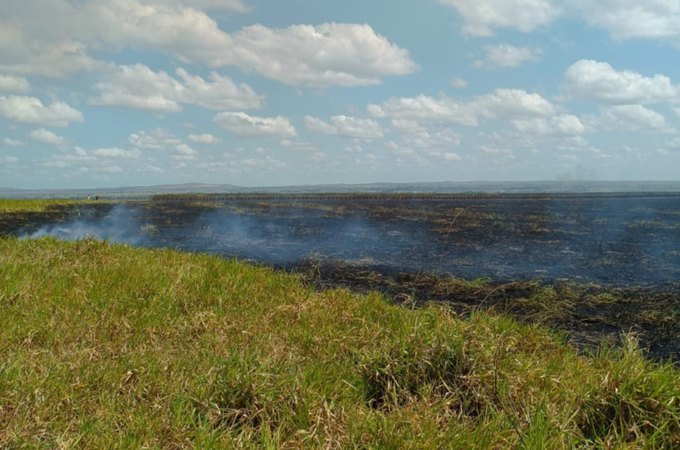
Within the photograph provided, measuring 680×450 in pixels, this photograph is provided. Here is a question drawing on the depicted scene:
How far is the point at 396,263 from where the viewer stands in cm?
1641

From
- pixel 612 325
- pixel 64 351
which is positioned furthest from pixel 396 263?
pixel 64 351

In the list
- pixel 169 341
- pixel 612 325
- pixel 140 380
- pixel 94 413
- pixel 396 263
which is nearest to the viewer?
pixel 94 413

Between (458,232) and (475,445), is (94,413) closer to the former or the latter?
(475,445)

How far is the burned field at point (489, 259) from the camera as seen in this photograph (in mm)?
10266

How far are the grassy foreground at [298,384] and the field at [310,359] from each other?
Result: 2 centimetres

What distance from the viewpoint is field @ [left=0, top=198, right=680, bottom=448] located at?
4.13 metres

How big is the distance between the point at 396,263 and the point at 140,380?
478 inches

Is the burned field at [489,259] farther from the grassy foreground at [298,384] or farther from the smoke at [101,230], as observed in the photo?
the grassy foreground at [298,384]

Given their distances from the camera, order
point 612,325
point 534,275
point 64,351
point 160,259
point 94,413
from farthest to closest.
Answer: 1. point 534,275
2. point 160,259
3. point 612,325
4. point 64,351
5. point 94,413

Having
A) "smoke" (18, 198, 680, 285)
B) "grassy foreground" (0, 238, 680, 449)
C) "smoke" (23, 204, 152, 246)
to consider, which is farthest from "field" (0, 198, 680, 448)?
"smoke" (23, 204, 152, 246)

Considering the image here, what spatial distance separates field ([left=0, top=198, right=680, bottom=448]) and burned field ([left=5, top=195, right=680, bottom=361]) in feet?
0.40

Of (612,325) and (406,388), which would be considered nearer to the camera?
(406,388)

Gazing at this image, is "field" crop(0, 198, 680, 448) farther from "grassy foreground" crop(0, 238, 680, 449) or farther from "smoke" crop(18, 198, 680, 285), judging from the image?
"smoke" crop(18, 198, 680, 285)

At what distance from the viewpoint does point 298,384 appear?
4637 millimetres
